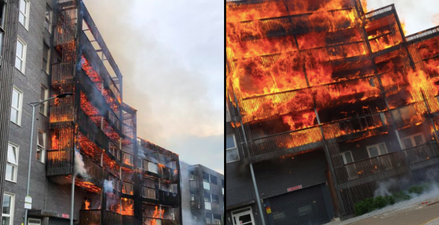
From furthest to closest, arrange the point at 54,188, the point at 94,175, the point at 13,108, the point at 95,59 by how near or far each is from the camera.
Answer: the point at 95,59 < the point at 94,175 < the point at 54,188 < the point at 13,108

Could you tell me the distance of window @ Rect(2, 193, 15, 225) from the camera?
17.3 m

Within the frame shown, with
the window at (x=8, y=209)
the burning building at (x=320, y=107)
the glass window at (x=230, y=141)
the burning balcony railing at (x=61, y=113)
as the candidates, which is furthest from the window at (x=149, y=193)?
the window at (x=8, y=209)

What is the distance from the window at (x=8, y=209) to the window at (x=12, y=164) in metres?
0.89

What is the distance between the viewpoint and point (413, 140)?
1032 inches

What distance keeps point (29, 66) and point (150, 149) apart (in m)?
35.1

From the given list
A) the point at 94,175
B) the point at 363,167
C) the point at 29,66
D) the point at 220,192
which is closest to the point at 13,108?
the point at 29,66

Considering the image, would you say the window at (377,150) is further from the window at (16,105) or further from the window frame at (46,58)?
the window frame at (46,58)

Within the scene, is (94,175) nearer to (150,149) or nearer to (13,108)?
(13,108)

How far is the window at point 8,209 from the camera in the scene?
56.9 ft

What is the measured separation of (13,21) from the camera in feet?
65.6

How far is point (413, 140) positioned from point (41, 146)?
25260mm

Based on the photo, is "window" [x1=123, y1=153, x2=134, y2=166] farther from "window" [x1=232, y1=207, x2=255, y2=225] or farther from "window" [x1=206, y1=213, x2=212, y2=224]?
"window" [x1=232, y1=207, x2=255, y2=225]

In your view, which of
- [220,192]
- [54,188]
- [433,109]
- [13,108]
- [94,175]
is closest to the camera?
[13,108]

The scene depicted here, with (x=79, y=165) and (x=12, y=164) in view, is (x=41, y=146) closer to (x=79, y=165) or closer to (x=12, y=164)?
(x=79, y=165)
